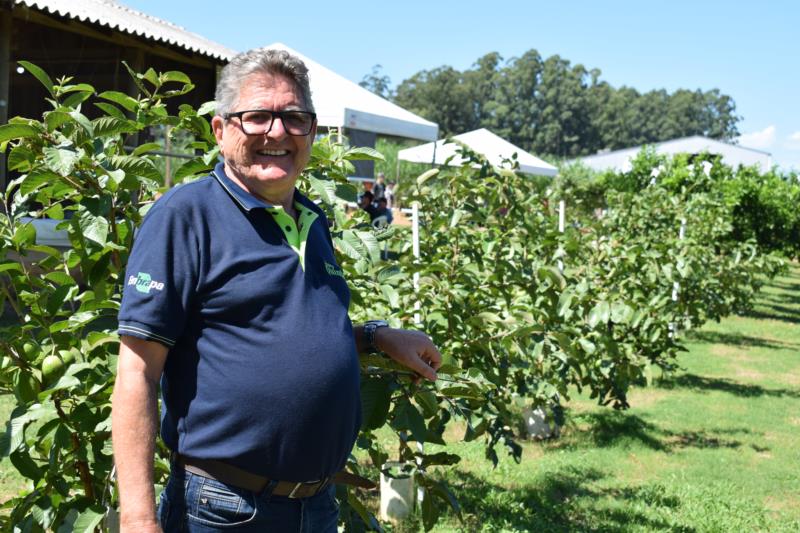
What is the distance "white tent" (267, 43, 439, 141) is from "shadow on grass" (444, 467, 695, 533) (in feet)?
20.7

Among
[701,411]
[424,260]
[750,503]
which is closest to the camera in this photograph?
[424,260]

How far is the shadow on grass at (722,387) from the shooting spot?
8.20 metres

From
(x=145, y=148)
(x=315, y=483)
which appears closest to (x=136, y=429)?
(x=315, y=483)

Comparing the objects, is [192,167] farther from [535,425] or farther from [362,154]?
[535,425]

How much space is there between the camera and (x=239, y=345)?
5.40ft

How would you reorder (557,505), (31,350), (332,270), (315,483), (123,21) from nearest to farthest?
(315,483)
(332,270)
(31,350)
(557,505)
(123,21)

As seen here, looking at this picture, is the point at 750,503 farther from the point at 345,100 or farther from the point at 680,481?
the point at 345,100

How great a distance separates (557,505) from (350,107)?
716 cm

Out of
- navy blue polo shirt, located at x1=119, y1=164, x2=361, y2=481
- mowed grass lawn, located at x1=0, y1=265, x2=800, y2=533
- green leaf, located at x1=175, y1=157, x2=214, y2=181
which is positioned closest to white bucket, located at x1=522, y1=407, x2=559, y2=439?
mowed grass lawn, located at x1=0, y1=265, x2=800, y2=533

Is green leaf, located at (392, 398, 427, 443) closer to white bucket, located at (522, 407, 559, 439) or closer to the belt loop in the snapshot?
the belt loop

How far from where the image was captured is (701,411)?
23.8ft

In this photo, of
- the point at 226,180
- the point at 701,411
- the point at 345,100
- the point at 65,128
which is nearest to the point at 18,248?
the point at 65,128

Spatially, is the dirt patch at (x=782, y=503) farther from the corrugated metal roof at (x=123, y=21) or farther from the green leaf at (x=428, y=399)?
the corrugated metal roof at (x=123, y=21)

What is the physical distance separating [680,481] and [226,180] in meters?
4.27
